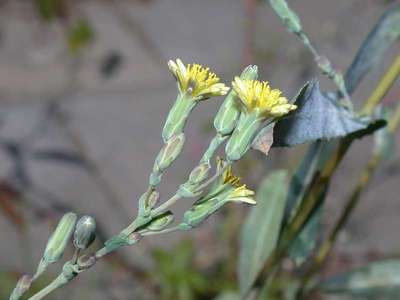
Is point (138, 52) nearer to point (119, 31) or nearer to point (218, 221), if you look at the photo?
point (119, 31)

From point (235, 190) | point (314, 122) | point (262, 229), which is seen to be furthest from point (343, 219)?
point (235, 190)

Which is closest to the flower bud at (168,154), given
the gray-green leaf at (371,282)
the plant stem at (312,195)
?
the plant stem at (312,195)

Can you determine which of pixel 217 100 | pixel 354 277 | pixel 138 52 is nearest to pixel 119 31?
pixel 138 52

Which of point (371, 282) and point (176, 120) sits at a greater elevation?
point (176, 120)

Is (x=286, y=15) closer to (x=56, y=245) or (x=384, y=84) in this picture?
(x=384, y=84)

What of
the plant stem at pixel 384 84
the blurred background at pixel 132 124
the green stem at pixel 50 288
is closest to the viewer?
the green stem at pixel 50 288

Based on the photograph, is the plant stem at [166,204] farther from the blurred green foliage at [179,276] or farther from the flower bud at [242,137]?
the blurred green foliage at [179,276]

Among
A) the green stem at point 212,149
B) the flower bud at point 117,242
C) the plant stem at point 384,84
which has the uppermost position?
the green stem at point 212,149
